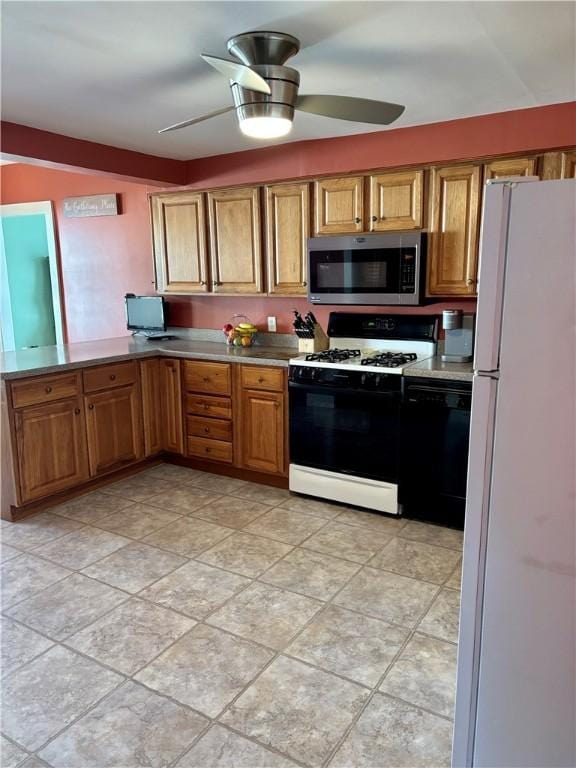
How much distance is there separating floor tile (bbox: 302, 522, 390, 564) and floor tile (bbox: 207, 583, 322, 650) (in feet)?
1.54

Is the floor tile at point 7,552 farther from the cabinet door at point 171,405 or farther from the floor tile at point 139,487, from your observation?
the cabinet door at point 171,405

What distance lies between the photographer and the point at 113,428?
3.93 m

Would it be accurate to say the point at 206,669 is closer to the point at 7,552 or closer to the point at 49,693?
the point at 49,693

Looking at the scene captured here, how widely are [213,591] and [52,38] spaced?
2438 millimetres

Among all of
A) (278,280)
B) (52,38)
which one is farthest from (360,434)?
(52,38)

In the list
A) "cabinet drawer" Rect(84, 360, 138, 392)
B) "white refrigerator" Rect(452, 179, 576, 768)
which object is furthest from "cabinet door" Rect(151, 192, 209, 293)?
"white refrigerator" Rect(452, 179, 576, 768)

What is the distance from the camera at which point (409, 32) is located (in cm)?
212

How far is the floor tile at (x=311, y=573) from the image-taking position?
2.66m

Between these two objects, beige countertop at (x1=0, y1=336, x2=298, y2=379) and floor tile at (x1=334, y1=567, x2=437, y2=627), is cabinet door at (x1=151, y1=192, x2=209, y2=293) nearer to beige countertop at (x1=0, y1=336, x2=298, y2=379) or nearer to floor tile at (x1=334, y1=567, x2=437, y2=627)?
beige countertop at (x1=0, y1=336, x2=298, y2=379)

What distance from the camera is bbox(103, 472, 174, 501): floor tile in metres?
3.82

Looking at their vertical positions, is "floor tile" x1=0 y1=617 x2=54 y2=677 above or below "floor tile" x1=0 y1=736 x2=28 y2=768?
above

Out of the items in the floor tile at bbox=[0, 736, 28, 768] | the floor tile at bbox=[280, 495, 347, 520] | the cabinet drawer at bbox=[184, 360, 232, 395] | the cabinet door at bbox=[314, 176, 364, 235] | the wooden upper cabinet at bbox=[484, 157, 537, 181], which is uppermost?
the wooden upper cabinet at bbox=[484, 157, 537, 181]

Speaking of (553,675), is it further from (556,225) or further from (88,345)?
(88,345)

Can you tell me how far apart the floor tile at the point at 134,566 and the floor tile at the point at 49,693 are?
51 centimetres
